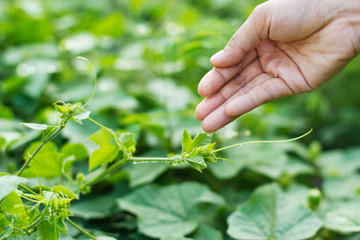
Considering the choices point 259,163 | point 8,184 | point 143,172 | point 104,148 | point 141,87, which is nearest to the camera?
point 8,184

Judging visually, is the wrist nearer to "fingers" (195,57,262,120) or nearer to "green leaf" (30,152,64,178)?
"fingers" (195,57,262,120)

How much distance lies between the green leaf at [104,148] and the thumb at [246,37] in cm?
41

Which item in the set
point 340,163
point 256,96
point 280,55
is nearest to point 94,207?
point 256,96

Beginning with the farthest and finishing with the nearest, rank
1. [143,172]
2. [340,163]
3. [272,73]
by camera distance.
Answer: [340,163] < [143,172] < [272,73]

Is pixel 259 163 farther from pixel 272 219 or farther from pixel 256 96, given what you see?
pixel 256 96

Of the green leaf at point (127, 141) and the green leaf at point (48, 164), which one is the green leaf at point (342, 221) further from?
the green leaf at point (48, 164)

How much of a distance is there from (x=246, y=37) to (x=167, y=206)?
2.36 feet

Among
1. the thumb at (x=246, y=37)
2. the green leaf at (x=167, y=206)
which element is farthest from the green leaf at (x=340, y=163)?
the thumb at (x=246, y=37)

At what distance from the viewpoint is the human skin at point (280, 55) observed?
108cm

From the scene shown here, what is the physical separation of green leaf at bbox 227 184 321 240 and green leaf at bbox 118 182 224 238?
0.15 metres

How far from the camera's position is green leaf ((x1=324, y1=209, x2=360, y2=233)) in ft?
3.92

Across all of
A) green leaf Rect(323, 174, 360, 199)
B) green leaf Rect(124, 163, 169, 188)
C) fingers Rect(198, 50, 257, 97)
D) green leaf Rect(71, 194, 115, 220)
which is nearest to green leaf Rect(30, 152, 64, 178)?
green leaf Rect(71, 194, 115, 220)

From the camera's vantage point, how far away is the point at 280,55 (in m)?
1.21

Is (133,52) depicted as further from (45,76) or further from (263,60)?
(263,60)
